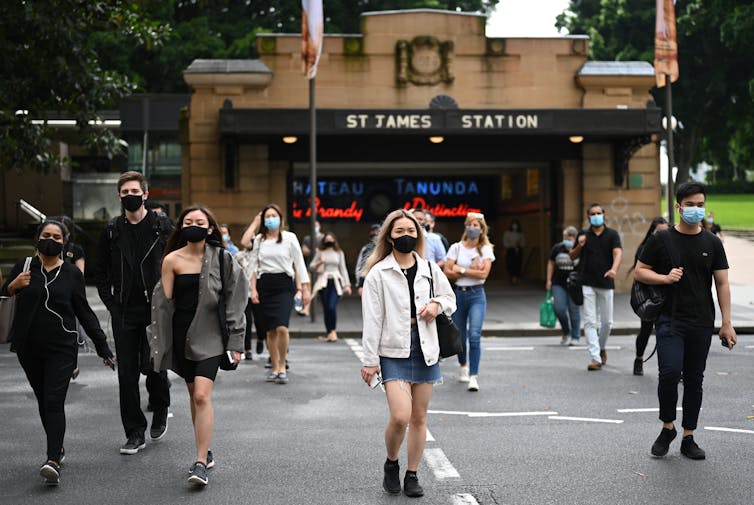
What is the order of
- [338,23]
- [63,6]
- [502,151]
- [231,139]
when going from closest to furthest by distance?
[63,6] < [231,139] < [502,151] < [338,23]

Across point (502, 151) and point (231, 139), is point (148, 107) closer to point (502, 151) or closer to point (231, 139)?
point (231, 139)

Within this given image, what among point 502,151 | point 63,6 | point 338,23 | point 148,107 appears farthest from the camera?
point 338,23

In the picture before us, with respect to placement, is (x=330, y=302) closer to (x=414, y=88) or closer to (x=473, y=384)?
(x=473, y=384)

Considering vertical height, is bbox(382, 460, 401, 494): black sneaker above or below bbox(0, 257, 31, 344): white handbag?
below

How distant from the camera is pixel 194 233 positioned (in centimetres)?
662

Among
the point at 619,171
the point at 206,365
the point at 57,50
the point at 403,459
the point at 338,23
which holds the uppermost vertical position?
the point at 338,23

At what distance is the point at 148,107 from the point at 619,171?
14.4 m

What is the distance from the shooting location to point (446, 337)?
20.7 ft

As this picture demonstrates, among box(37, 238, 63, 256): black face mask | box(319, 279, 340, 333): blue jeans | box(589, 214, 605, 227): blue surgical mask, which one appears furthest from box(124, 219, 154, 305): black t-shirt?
box(319, 279, 340, 333): blue jeans

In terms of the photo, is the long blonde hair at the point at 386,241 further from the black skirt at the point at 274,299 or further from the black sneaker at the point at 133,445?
the black skirt at the point at 274,299

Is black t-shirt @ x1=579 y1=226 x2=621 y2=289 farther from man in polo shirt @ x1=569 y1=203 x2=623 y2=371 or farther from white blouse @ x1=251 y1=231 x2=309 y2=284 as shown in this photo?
white blouse @ x1=251 y1=231 x2=309 y2=284

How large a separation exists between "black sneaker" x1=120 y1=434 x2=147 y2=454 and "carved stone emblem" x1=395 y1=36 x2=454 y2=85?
16.1 metres

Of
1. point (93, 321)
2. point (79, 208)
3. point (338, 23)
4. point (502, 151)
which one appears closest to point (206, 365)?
point (93, 321)

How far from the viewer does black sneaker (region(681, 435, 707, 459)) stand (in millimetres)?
6965
